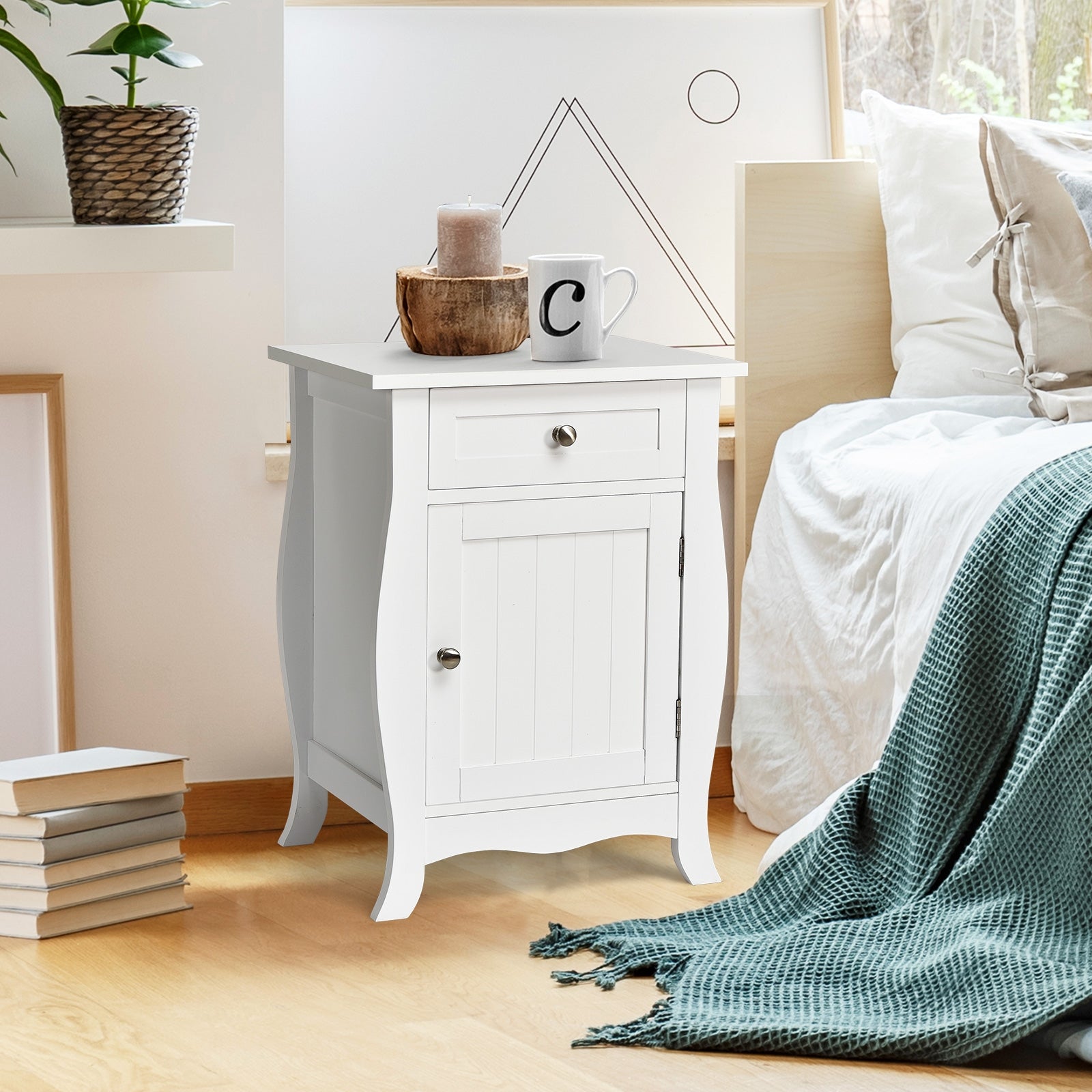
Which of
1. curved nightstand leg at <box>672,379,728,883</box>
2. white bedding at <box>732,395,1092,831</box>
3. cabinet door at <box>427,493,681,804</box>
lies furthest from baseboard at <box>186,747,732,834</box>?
cabinet door at <box>427,493,681,804</box>

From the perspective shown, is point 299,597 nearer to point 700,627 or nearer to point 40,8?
point 700,627

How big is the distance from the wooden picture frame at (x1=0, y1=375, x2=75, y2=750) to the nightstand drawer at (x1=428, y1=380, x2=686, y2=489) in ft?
1.93

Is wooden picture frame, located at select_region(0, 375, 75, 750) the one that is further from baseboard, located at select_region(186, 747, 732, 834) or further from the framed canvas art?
the framed canvas art

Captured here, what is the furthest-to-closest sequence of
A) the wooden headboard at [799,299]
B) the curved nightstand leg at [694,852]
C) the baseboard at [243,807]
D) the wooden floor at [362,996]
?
the wooden headboard at [799,299], the baseboard at [243,807], the curved nightstand leg at [694,852], the wooden floor at [362,996]

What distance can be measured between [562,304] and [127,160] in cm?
53

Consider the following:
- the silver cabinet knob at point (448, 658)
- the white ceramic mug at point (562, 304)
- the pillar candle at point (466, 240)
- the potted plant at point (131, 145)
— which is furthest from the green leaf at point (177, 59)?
the silver cabinet knob at point (448, 658)

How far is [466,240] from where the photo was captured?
6.54 ft

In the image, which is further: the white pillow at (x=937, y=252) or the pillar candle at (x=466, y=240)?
the white pillow at (x=937, y=252)

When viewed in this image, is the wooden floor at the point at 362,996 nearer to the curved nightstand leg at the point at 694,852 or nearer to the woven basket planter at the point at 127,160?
the curved nightstand leg at the point at 694,852

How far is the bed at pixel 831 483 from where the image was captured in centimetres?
203

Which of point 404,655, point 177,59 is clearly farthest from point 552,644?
point 177,59

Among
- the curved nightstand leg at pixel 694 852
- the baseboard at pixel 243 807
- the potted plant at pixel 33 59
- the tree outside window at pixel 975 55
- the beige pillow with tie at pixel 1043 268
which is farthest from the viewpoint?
the tree outside window at pixel 975 55

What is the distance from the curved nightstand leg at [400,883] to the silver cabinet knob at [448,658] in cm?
20

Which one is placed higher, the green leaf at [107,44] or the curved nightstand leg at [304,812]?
the green leaf at [107,44]
